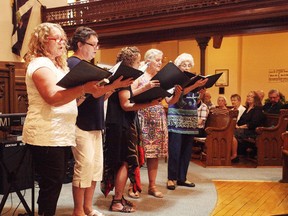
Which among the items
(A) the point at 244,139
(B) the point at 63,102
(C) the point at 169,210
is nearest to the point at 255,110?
(A) the point at 244,139

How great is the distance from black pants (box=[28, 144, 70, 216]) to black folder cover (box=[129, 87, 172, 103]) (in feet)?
3.43

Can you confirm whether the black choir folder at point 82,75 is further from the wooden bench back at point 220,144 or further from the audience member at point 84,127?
the wooden bench back at point 220,144

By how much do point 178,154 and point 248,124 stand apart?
2.81 metres

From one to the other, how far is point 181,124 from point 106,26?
549 cm

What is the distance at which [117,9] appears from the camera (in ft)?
28.2

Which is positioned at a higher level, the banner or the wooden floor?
the banner

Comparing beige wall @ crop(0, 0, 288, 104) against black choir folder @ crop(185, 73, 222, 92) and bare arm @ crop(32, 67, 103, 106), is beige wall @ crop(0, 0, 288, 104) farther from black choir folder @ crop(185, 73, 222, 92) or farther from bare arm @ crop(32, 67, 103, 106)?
bare arm @ crop(32, 67, 103, 106)

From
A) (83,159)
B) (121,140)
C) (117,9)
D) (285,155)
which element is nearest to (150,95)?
(121,140)

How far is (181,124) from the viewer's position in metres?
3.89

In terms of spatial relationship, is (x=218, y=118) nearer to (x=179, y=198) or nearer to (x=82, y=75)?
(x=179, y=198)

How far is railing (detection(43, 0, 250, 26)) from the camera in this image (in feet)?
24.5

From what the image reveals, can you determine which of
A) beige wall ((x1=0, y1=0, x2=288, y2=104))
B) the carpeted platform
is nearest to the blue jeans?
the carpeted platform

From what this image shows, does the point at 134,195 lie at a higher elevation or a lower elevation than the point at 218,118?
lower

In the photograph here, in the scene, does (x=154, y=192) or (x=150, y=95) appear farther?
(x=154, y=192)
